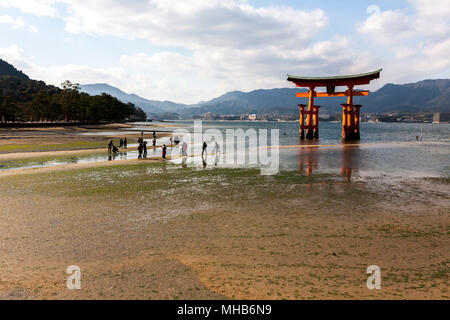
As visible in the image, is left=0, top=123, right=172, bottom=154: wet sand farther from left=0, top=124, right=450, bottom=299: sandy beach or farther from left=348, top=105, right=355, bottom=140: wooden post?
left=348, top=105, right=355, bottom=140: wooden post

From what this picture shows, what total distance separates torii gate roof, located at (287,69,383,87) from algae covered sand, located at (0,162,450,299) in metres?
32.4

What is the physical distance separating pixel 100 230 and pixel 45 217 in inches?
107

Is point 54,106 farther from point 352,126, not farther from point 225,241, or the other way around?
point 225,241

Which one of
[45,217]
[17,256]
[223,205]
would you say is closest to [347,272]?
[223,205]

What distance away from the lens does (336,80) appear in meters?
43.3

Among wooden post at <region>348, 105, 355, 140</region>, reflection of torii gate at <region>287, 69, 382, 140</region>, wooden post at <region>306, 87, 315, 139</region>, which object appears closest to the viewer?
reflection of torii gate at <region>287, 69, 382, 140</region>

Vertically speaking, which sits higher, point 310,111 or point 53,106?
point 53,106

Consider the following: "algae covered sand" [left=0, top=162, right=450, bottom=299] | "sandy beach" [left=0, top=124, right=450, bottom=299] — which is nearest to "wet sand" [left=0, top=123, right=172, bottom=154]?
"algae covered sand" [left=0, top=162, right=450, bottom=299]

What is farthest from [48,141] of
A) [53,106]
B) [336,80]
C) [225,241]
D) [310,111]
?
[53,106]

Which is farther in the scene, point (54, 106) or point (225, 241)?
point (54, 106)

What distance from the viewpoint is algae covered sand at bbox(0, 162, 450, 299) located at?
5.02m

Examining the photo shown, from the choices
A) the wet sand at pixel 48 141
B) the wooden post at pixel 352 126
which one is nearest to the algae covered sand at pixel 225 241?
the wet sand at pixel 48 141

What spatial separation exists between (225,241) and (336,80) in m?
43.2
